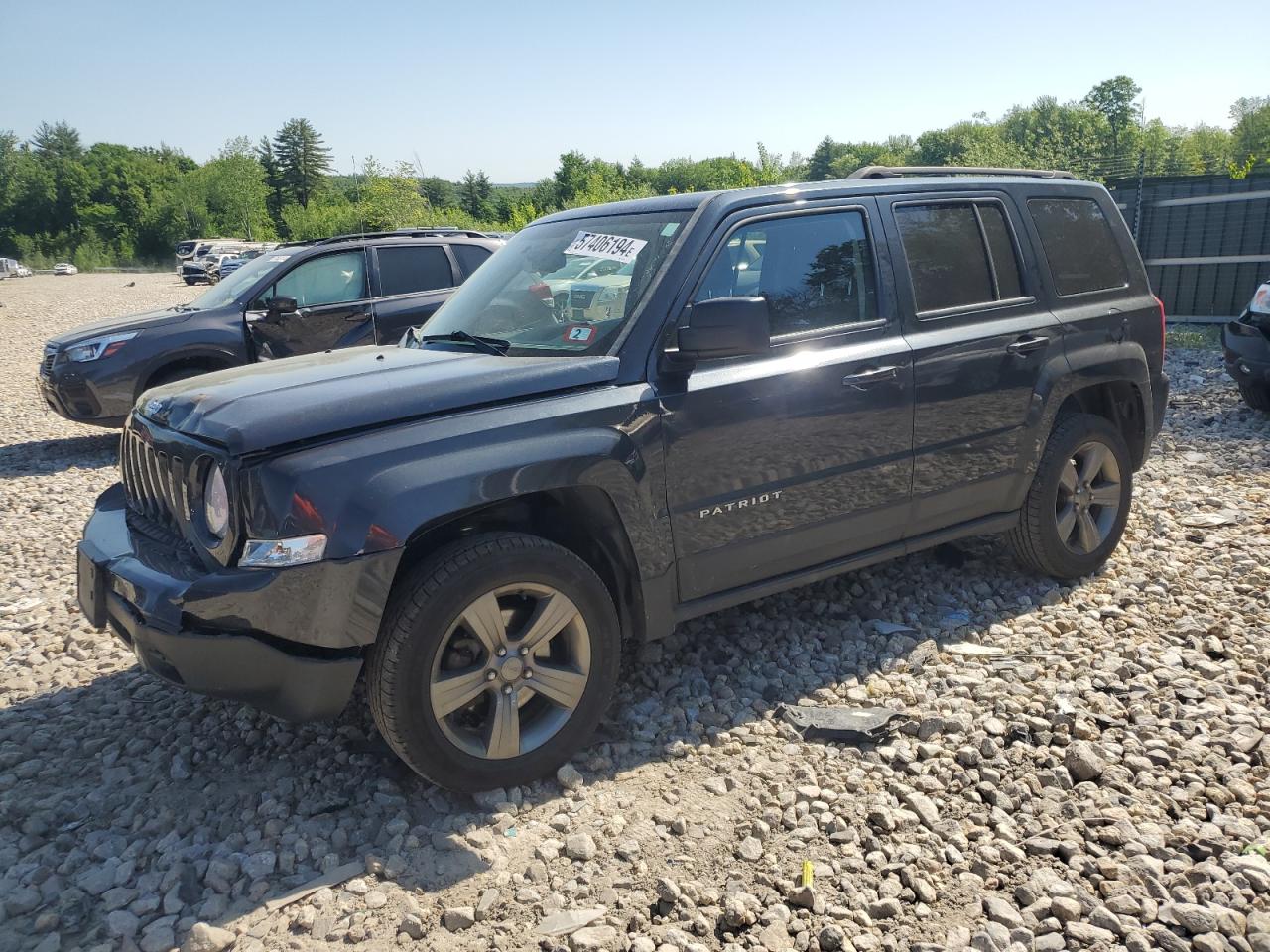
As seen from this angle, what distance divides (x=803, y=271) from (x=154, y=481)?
257 centimetres

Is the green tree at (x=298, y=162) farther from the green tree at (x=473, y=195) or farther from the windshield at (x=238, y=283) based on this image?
the windshield at (x=238, y=283)

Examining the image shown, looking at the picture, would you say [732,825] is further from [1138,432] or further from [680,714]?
[1138,432]

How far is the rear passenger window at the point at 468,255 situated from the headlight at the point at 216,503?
6.38 meters

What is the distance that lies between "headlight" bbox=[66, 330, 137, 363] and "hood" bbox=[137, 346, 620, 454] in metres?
5.56

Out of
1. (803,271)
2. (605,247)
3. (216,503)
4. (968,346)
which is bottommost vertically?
(216,503)

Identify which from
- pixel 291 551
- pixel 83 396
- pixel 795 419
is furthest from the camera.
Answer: pixel 83 396

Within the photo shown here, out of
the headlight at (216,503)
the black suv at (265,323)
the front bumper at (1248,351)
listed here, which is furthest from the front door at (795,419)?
the front bumper at (1248,351)

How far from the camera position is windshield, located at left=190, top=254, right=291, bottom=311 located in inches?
344

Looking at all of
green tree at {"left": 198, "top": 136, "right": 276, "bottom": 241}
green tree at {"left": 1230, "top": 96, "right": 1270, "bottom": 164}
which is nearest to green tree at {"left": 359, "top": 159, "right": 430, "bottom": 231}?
green tree at {"left": 198, "top": 136, "right": 276, "bottom": 241}

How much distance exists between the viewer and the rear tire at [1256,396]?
830 cm

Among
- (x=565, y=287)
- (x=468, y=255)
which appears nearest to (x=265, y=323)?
(x=468, y=255)

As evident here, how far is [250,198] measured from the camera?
317ft

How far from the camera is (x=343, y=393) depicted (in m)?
3.10

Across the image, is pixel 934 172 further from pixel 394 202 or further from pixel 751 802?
pixel 394 202
